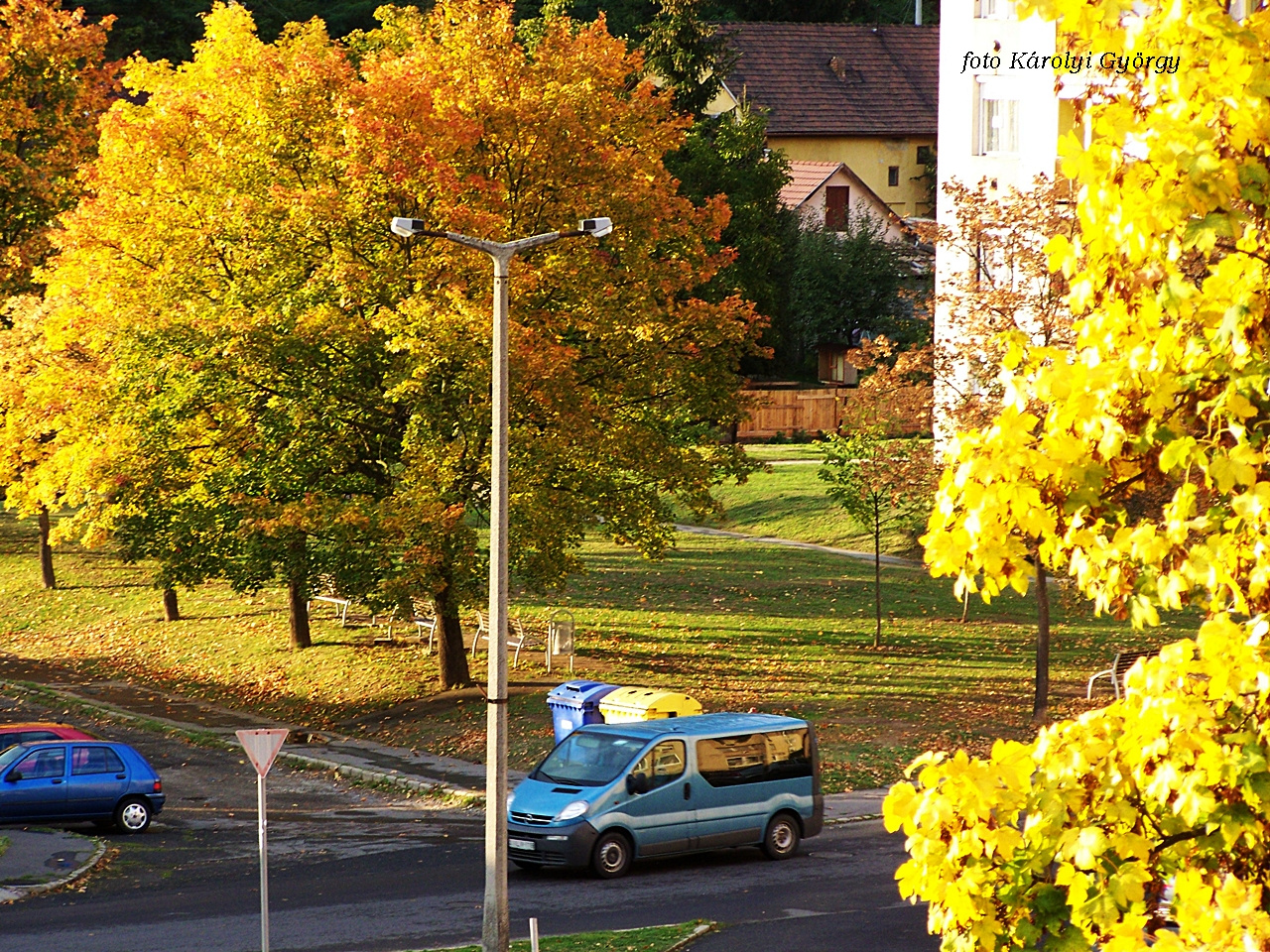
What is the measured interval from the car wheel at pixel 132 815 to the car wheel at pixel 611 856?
707 centimetres

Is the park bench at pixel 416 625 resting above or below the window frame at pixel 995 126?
below

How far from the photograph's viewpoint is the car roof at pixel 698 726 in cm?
2047

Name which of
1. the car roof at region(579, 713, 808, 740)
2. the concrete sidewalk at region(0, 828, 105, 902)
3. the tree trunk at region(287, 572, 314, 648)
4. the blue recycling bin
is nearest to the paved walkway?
the tree trunk at region(287, 572, 314, 648)

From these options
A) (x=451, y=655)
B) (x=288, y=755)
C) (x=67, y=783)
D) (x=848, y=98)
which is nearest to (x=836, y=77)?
(x=848, y=98)

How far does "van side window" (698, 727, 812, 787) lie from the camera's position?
66.7ft

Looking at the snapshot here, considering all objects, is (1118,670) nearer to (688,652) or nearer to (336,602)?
(688,652)

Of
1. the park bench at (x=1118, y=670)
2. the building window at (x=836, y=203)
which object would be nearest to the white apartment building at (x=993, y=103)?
the park bench at (x=1118, y=670)

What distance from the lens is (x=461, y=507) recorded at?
2820 centimetres

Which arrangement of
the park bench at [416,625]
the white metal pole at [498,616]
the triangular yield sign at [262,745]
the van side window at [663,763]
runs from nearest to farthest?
the triangular yield sign at [262,745] < the white metal pole at [498,616] < the van side window at [663,763] < the park bench at [416,625]

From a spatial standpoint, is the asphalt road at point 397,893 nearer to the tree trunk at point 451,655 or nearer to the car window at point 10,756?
the car window at point 10,756

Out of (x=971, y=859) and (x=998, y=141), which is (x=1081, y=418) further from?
(x=998, y=141)

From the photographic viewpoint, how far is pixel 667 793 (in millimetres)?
19969

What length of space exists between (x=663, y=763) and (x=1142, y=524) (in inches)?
592

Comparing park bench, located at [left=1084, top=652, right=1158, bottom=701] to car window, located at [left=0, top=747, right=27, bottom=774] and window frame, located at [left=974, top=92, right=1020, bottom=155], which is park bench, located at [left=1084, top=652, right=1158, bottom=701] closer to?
window frame, located at [left=974, top=92, right=1020, bottom=155]
